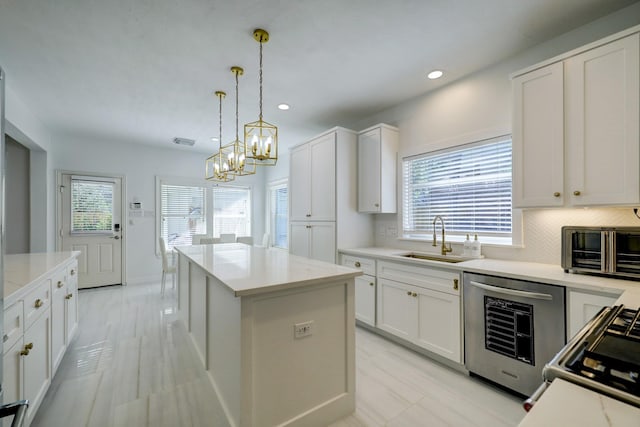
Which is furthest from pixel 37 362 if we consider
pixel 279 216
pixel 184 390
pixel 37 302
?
pixel 279 216

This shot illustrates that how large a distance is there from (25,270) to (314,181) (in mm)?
2823

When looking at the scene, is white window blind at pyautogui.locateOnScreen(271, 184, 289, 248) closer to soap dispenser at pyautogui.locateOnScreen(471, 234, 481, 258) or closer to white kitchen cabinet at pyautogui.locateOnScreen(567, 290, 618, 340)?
soap dispenser at pyautogui.locateOnScreen(471, 234, 481, 258)

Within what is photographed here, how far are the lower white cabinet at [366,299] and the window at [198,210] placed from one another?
4027 mm

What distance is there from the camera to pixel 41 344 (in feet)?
5.87

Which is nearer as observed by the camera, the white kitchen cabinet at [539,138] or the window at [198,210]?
the white kitchen cabinet at [539,138]

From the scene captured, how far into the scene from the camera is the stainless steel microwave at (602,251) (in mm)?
1656

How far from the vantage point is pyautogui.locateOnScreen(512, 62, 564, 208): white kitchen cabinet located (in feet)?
6.40

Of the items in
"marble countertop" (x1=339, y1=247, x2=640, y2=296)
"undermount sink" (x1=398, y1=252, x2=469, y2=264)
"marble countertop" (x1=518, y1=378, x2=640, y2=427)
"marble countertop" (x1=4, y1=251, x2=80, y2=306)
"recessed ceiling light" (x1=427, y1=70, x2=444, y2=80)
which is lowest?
"undermount sink" (x1=398, y1=252, x2=469, y2=264)

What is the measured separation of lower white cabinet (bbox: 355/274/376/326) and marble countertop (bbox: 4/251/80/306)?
104 inches

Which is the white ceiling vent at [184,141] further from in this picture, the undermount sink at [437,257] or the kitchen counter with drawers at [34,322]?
the undermount sink at [437,257]

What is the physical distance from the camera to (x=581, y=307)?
5.40 feet

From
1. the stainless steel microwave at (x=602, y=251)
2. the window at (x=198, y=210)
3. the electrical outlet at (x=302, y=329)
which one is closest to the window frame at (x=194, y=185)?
the window at (x=198, y=210)

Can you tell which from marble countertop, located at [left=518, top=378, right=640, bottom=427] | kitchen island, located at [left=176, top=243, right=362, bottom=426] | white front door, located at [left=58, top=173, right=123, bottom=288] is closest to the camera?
marble countertop, located at [left=518, top=378, right=640, bottom=427]

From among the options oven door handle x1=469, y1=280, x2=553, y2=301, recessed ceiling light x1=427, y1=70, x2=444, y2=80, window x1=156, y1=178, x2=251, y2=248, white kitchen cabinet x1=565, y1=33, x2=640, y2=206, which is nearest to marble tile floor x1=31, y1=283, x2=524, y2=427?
oven door handle x1=469, y1=280, x2=553, y2=301
